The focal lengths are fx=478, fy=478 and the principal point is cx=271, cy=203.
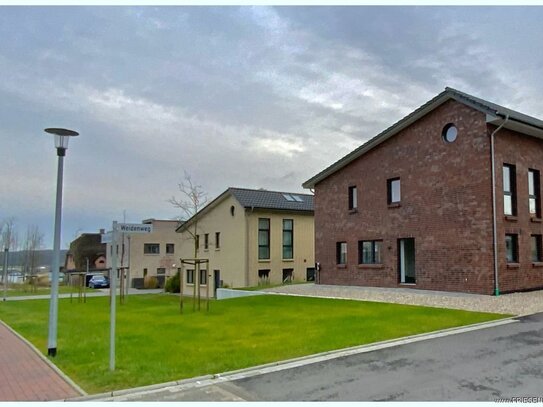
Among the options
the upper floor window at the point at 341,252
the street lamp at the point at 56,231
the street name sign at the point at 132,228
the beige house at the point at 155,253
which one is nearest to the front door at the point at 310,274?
the upper floor window at the point at 341,252

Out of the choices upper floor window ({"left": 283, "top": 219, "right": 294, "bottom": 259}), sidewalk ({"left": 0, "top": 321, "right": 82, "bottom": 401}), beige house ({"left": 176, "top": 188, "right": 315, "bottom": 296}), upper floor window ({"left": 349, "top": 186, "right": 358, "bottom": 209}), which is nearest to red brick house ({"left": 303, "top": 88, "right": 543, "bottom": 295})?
upper floor window ({"left": 349, "top": 186, "right": 358, "bottom": 209})

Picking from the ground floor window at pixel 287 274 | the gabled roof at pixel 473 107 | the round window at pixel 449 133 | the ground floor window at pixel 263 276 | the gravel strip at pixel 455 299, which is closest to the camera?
the gravel strip at pixel 455 299

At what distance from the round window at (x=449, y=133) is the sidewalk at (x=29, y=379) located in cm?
1511

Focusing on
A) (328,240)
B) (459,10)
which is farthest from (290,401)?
(328,240)

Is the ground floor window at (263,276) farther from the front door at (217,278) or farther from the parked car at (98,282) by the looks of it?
the parked car at (98,282)

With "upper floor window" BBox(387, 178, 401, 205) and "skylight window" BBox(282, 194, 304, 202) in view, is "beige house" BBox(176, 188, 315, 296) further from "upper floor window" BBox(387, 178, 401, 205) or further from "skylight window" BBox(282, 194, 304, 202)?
"upper floor window" BBox(387, 178, 401, 205)

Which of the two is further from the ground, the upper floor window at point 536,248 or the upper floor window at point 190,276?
the upper floor window at point 536,248

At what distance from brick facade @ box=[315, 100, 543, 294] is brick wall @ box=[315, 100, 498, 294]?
35mm

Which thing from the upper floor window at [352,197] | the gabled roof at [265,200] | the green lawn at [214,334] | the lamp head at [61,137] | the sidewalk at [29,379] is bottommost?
the sidewalk at [29,379]

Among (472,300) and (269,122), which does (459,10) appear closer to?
(472,300)

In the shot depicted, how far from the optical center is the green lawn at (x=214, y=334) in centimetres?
717

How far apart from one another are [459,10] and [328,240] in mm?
14914

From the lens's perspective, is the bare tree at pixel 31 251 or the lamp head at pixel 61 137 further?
the bare tree at pixel 31 251

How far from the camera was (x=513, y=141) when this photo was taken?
17.4 metres
